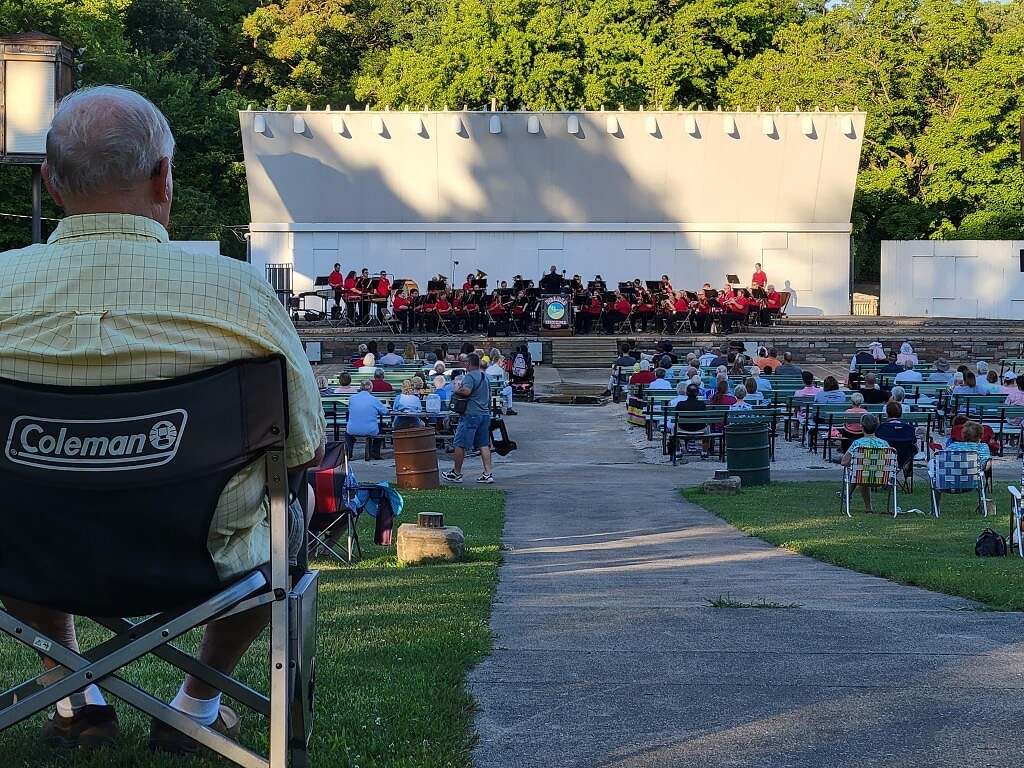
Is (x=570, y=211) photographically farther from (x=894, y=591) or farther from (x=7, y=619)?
(x=7, y=619)

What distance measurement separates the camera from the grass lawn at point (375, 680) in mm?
3275

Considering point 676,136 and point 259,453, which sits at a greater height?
point 676,136

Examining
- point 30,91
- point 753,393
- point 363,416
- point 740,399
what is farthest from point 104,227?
point 753,393

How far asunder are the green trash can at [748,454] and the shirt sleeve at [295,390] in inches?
578

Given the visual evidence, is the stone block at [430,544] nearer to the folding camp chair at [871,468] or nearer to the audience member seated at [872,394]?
the folding camp chair at [871,468]

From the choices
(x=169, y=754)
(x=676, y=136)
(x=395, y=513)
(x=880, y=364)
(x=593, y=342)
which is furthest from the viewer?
(x=676, y=136)

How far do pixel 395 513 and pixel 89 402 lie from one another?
27.9 feet

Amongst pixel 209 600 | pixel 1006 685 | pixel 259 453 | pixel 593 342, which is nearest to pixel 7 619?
pixel 209 600

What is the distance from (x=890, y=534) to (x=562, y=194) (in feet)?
105

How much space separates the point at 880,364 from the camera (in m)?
26.7

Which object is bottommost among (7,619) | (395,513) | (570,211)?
(395,513)

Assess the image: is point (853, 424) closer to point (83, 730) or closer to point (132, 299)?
point (83, 730)

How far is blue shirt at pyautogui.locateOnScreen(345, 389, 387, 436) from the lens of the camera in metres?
19.3

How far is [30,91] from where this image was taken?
689cm
